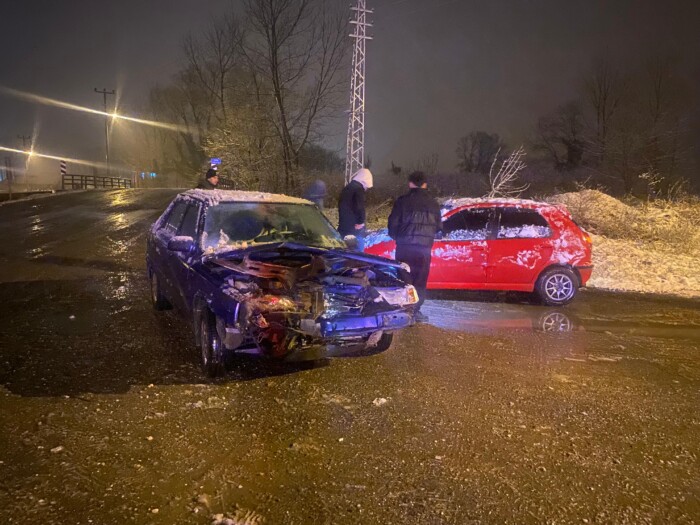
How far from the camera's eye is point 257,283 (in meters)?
4.05

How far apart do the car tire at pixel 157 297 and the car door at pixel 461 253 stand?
3.73 meters

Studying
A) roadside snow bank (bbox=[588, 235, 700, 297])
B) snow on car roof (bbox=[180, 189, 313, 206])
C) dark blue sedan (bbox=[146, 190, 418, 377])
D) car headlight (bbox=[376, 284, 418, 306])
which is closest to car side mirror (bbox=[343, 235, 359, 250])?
dark blue sedan (bbox=[146, 190, 418, 377])

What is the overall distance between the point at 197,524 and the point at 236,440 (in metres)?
0.84

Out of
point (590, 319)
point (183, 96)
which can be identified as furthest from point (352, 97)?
point (183, 96)

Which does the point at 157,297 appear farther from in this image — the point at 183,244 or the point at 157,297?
the point at 183,244

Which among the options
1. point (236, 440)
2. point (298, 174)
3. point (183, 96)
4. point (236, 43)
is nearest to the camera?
point (236, 440)

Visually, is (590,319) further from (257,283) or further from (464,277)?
(257,283)

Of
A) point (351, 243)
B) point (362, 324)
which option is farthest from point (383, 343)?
point (351, 243)

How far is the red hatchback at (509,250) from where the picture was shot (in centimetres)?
737

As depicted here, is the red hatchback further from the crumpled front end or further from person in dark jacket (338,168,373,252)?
the crumpled front end

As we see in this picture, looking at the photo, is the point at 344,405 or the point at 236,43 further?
the point at 236,43

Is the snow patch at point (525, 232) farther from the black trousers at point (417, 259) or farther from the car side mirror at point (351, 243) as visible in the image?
the car side mirror at point (351, 243)

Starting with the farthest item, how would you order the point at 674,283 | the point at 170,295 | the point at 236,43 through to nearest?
1. the point at 236,43
2. the point at 674,283
3. the point at 170,295

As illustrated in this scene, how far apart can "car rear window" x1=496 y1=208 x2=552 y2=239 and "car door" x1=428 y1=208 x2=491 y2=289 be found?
0.79 feet
